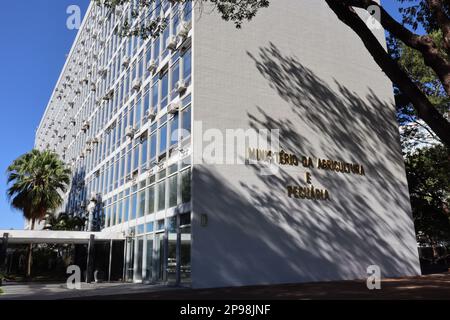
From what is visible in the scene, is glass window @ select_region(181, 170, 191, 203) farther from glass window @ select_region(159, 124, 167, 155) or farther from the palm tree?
the palm tree

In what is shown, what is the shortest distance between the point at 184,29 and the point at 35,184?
19.9 metres

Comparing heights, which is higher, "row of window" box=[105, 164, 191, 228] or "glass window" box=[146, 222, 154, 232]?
"row of window" box=[105, 164, 191, 228]

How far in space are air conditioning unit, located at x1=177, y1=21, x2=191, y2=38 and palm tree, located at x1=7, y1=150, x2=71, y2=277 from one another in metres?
18.9

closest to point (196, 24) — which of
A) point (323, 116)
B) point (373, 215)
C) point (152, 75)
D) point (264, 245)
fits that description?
point (152, 75)

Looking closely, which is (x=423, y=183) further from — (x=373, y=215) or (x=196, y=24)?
(x=196, y=24)

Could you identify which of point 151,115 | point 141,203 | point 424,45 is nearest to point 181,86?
point 151,115

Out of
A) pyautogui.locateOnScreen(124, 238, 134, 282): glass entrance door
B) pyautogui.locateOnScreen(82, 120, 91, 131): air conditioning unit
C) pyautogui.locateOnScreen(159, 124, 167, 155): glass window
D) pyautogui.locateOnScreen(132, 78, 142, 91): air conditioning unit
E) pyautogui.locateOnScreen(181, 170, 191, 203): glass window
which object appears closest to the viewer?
pyautogui.locateOnScreen(181, 170, 191, 203): glass window

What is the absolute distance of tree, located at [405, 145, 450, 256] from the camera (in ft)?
97.8

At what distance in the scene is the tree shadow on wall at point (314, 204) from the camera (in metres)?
17.3

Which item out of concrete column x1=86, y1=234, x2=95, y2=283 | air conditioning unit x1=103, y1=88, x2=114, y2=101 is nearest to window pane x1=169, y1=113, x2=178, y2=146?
concrete column x1=86, y1=234, x2=95, y2=283

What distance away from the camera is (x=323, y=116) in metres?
21.8

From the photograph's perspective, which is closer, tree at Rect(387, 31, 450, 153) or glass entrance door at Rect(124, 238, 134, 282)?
glass entrance door at Rect(124, 238, 134, 282)

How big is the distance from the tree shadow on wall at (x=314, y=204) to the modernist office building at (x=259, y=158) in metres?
0.06

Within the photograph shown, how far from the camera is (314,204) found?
65.1 feet
